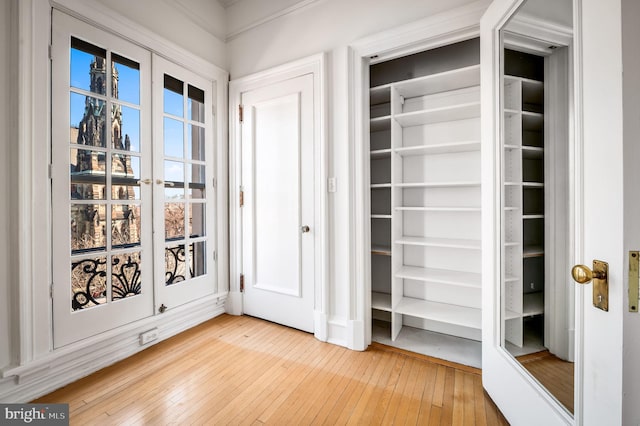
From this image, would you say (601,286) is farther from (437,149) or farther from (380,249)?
(380,249)

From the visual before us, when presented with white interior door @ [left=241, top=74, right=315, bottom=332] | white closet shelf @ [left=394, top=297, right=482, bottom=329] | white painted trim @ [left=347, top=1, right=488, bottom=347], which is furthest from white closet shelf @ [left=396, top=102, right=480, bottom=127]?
white closet shelf @ [left=394, top=297, right=482, bottom=329]

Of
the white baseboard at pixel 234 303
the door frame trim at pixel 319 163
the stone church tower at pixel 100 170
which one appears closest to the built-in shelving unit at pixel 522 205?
the door frame trim at pixel 319 163

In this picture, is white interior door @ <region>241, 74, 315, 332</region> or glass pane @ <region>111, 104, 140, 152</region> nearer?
glass pane @ <region>111, 104, 140, 152</region>

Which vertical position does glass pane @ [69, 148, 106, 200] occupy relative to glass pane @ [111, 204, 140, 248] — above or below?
above

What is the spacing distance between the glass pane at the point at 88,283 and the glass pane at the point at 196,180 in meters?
0.88

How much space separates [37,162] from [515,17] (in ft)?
8.94

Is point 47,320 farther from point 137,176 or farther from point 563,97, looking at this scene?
point 563,97

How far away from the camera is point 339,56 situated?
2191 mm

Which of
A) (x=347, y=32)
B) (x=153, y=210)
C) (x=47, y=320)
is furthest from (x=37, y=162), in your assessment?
(x=347, y=32)

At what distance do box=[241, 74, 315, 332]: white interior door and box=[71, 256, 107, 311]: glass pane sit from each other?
3.74ft

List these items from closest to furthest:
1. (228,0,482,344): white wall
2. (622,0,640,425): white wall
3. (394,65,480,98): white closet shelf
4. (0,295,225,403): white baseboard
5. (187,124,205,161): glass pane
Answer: (622,0,640,425): white wall → (0,295,225,403): white baseboard → (394,65,480,98): white closet shelf → (228,0,482,344): white wall → (187,124,205,161): glass pane

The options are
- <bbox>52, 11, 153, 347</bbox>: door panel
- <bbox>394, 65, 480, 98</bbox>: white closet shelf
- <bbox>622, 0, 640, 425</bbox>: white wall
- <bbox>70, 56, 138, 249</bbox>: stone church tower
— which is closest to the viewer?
<bbox>622, 0, 640, 425</bbox>: white wall

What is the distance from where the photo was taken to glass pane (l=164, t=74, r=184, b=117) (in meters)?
2.31

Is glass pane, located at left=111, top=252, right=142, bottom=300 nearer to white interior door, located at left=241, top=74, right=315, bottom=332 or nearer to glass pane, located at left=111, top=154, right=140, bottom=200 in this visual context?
glass pane, located at left=111, top=154, right=140, bottom=200
